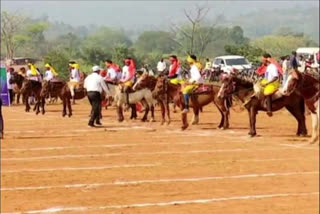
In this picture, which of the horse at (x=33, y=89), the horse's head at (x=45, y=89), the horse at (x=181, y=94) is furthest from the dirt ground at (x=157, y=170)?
the horse at (x=33, y=89)

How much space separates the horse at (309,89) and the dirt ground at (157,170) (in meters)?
0.55

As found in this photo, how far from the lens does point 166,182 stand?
14.7 metres

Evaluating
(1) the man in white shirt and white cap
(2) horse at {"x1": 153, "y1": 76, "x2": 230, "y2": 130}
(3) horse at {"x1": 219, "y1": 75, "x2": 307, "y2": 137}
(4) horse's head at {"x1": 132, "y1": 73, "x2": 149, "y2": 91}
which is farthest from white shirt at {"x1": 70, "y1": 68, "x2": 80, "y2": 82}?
(3) horse at {"x1": 219, "y1": 75, "x2": 307, "y2": 137}

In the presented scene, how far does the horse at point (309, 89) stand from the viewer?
20.3 meters

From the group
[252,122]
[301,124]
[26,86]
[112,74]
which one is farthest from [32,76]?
[301,124]

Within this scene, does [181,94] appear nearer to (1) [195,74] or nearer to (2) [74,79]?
(1) [195,74]

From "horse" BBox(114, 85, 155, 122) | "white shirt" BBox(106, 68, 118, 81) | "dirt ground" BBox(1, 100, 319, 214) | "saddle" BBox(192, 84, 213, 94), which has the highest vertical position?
"white shirt" BBox(106, 68, 118, 81)

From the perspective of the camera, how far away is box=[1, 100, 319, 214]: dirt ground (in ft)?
41.3

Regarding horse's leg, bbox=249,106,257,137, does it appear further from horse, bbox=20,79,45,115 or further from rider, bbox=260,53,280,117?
horse, bbox=20,79,45,115

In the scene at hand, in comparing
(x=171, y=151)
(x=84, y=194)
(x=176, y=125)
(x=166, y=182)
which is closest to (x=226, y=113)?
(x=176, y=125)

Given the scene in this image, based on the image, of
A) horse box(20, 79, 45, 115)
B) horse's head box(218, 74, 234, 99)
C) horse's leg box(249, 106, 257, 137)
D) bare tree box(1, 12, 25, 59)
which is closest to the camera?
horse's leg box(249, 106, 257, 137)

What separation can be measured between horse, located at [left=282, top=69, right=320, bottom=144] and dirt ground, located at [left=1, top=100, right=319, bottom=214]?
553mm

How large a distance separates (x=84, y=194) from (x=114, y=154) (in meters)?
5.24

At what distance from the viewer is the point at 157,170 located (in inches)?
636
